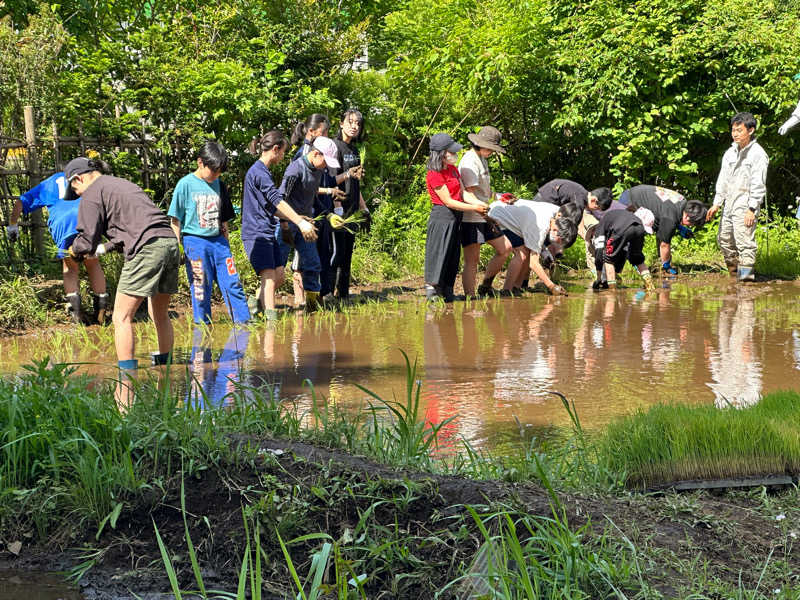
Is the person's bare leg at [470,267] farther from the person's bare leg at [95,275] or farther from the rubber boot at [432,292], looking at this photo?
the person's bare leg at [95,275]

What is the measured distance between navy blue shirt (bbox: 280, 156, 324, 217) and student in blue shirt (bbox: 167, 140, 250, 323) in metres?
1.05

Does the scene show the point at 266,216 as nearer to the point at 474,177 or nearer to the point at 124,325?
the point at 474,177

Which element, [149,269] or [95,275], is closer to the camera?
[149,269]

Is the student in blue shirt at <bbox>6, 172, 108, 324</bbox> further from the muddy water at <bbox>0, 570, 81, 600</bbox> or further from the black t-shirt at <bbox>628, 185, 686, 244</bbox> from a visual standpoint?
the black t-shirt at <bbox>628, 185, 686, 244</bbox>

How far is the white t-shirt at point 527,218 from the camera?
442 inches

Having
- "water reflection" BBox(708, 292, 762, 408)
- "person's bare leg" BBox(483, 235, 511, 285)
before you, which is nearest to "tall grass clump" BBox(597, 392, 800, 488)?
"water reflection" BBox(708, 292, 762, 408)

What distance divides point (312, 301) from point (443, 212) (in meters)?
1.93

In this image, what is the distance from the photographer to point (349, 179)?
10.8 meters

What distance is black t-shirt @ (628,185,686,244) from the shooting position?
12.8 m

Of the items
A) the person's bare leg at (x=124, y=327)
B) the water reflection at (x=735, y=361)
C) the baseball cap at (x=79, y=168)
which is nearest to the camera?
the water reflection at (x=735, y=361)

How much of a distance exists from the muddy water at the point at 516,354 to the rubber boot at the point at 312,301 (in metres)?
0.30

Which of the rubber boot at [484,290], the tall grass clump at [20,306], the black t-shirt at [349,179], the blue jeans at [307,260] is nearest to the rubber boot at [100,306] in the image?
the tall grass clump at [20,306]

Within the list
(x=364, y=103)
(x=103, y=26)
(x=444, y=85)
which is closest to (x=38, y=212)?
(x=103, y=26)

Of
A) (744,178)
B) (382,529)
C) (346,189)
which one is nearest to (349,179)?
(346,189)
